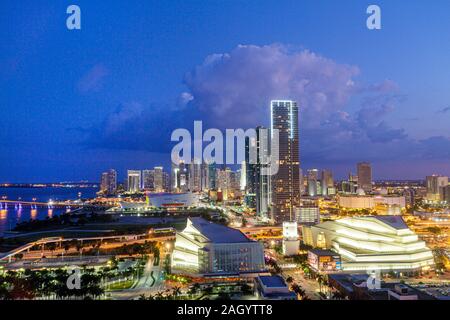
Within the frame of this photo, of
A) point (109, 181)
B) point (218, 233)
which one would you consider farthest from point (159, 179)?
point (218, 233)

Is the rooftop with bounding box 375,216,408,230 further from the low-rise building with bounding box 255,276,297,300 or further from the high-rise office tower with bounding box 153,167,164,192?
the high-rise office tower with bounding box 153,167,164,192

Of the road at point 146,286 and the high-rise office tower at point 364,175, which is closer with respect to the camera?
the road at point 146,286

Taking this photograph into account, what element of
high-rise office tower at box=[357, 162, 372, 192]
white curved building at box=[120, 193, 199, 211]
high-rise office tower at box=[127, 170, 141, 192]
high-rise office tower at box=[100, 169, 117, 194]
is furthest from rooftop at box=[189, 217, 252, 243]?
high-rise office tower at box=[100, 169, 117, 194]

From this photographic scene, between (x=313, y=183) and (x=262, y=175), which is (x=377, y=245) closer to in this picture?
(x=262, y=175)

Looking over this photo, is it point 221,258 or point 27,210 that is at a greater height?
point 221,258

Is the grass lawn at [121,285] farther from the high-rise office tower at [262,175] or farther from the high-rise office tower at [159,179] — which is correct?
the high-rise office tower at [159,179]

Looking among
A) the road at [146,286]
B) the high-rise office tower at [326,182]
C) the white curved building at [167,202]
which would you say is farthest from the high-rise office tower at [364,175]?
the road at [146,286]
